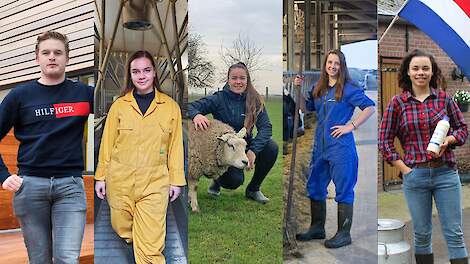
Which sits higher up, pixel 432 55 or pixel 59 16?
pixel 59 16

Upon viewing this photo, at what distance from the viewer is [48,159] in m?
3.03

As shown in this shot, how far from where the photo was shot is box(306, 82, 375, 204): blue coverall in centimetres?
313

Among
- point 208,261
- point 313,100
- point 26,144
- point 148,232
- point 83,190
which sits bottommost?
point 208,261

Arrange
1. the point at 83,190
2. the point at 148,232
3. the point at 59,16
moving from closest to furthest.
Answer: the point at 148,232, the point at 83,190, the point at 59,16

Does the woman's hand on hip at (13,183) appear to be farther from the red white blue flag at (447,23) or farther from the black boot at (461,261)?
the black boot at (461,261)

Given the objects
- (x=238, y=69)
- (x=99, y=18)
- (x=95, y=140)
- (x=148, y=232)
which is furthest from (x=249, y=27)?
(x=148, y=232)

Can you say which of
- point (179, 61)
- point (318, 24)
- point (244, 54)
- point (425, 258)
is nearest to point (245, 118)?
point (244, 54)

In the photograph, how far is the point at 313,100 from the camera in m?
3.15

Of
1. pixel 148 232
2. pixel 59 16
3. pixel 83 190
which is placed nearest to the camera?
pixel 148 232

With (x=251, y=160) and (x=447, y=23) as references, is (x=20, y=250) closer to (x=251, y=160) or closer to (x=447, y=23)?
(x=251, y=160)

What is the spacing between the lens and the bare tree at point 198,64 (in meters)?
3.01

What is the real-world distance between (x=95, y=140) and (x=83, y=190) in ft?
1.24

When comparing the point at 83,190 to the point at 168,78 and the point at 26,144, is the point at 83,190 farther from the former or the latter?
the point at 168,78

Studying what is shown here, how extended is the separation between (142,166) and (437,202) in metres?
2.01
